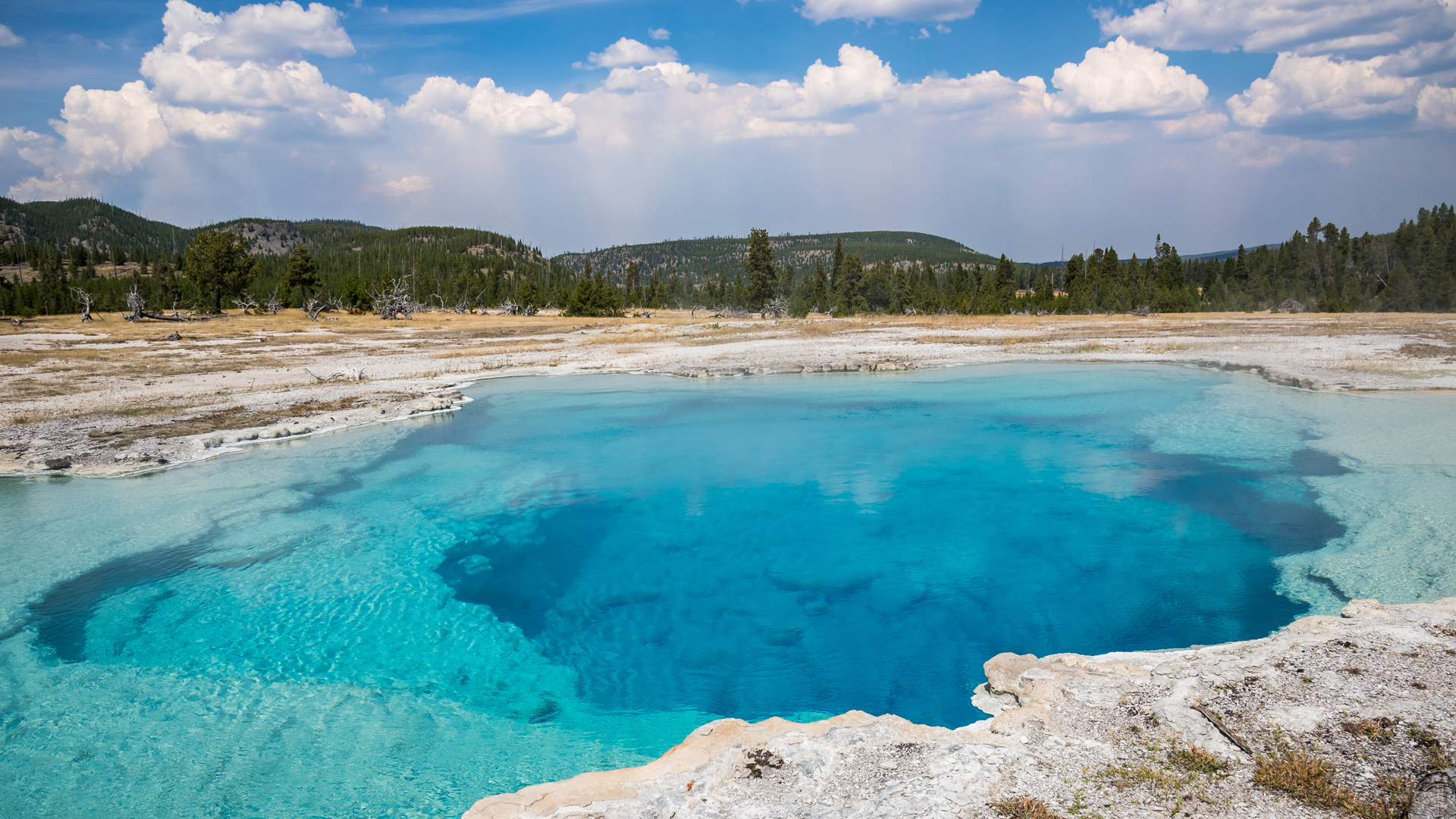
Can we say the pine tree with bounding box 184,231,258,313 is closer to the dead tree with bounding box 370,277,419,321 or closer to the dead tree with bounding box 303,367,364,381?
the dead tree with bounding box 370,277,419,321

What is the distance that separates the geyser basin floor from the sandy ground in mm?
2602

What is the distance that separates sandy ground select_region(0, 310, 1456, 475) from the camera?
18219 mm

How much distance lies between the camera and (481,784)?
598cm

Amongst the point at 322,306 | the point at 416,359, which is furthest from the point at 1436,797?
the point at 322,306

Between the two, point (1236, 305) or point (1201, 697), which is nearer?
point (1201, 697)

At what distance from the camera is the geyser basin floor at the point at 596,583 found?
6.70 metres

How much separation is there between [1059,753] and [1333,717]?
78.0 inches

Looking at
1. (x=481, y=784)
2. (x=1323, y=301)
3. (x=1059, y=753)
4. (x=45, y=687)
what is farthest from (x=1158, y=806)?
(x=1323, y=301)

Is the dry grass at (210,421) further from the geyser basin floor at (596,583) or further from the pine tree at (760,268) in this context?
the pine tree at (760,268)

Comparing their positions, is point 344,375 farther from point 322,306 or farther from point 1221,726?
point 322,306

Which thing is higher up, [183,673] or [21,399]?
[21,399]

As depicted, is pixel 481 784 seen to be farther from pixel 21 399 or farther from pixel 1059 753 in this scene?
pixel 21 399

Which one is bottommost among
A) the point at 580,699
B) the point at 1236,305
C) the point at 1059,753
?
the point at 580,699

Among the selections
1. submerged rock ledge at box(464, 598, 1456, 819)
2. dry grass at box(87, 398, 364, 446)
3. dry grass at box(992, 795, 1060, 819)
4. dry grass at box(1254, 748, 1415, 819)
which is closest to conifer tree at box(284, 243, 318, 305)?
dry grass at box(87, 398, 364, 446)
